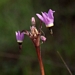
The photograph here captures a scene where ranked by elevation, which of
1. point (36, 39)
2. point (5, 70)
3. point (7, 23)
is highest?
point (36, 39)

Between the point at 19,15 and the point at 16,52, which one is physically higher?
the point at 19,15

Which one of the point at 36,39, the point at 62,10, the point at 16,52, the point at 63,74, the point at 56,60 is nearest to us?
the point at 36,39

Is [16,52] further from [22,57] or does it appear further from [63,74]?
[63,74]

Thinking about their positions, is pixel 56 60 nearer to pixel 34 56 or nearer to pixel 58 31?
pixel 34 56

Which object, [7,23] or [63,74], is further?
[7,23]

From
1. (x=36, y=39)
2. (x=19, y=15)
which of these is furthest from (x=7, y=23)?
(x=36, y=39)

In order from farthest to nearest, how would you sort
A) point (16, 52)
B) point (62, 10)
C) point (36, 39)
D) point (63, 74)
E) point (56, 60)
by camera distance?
point (62, 10) → point (16, 52) → point (56, 60) → point (63, 74) → point (36, 39)

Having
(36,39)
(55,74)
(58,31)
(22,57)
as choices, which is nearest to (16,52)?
(22,57)
